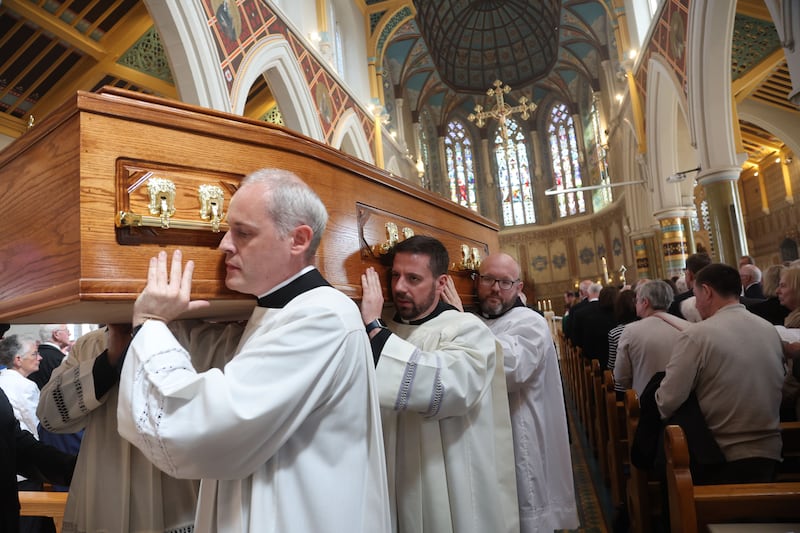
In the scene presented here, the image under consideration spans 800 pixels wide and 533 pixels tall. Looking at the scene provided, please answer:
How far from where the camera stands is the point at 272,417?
1.10 m

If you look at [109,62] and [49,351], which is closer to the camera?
[49,351]

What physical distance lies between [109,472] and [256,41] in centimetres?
764

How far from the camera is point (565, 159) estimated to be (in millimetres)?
24453

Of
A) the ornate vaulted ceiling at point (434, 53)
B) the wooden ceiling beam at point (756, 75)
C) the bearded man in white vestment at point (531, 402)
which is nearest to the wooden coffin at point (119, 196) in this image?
the bearded man in white vestment at point (531, 402)

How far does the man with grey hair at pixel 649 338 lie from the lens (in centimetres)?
347

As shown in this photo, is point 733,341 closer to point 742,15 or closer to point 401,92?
point 742,15

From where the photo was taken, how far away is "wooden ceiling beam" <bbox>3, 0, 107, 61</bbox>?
6.91 m

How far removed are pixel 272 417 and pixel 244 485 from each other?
21cm

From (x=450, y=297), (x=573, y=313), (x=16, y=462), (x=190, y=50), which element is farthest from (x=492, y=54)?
(x=16, y=462)

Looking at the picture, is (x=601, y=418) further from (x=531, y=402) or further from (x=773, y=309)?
(x=531, y=402)

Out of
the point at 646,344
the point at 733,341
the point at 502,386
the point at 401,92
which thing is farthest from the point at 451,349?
the point at 401,92

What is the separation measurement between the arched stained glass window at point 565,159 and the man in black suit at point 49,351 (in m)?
21.8

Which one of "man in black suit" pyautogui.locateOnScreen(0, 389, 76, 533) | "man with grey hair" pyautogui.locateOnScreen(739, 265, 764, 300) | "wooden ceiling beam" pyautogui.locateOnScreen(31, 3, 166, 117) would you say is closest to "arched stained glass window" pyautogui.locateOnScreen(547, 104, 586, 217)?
"wooden ceiling beam" pyautogui.locateOnScreen(31, 3, 166, 117)

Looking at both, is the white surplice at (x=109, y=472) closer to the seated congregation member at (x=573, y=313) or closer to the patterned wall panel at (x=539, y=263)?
the seated congregation member at (x=573, y=313)
